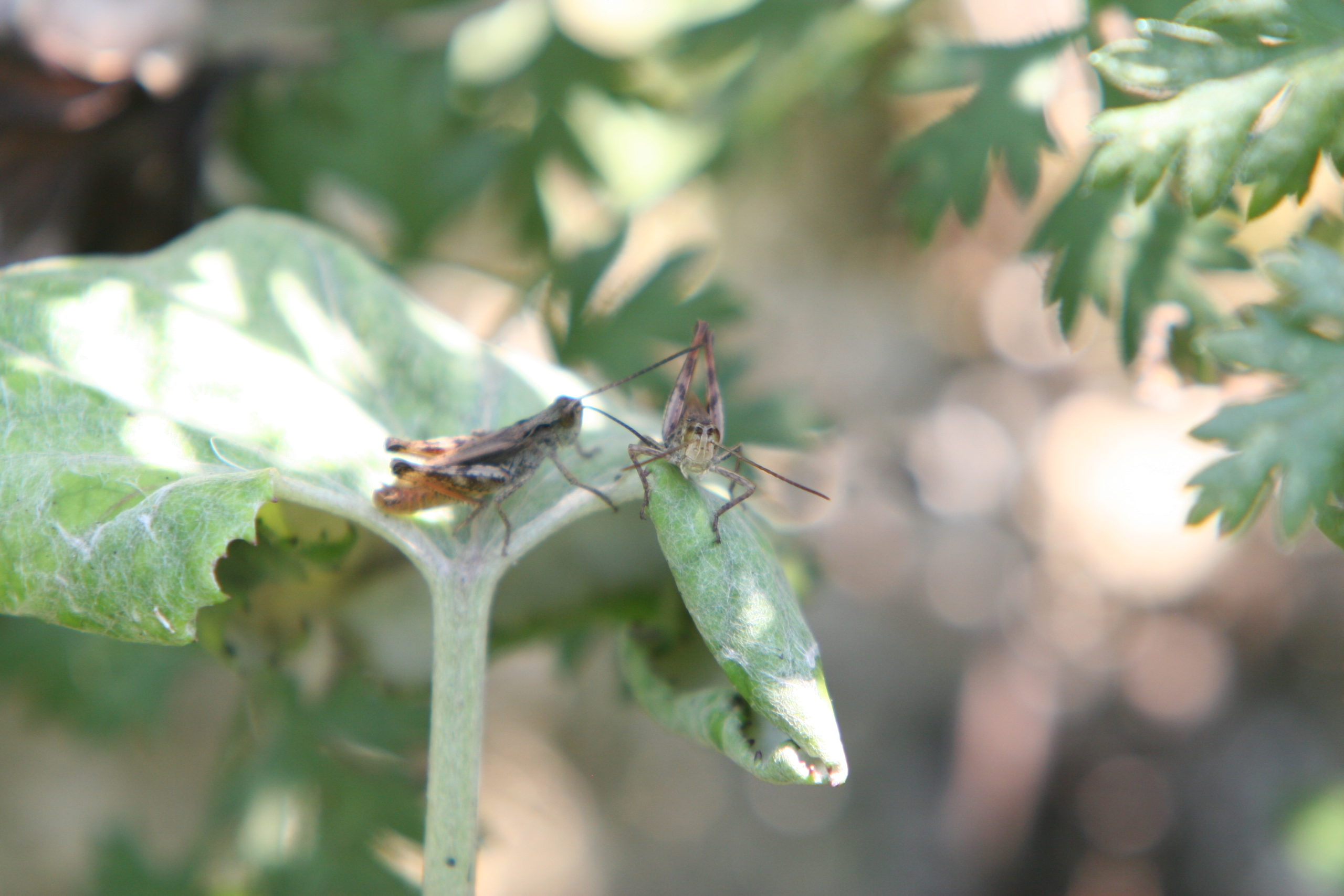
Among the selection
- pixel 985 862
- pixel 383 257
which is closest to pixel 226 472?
pixel 383 257

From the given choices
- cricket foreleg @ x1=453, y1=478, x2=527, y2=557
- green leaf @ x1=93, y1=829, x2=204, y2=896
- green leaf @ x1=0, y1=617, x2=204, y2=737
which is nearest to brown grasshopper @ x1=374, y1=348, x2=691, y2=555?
cricket foreleg @ x1=453, y1=478, x2=527, y2=557

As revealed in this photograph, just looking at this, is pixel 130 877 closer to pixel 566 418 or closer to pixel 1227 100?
pixel 566 418

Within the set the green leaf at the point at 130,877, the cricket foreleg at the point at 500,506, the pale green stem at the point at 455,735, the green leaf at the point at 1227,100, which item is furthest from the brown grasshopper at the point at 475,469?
the green leaf at the point at 130,877

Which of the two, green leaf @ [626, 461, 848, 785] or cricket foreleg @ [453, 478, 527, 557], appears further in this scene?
cricket foreleg @ [453, 478, 527, 557]

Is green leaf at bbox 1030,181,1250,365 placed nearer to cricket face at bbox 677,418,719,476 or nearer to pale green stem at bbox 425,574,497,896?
cricket face at bbox 677,418,719,476

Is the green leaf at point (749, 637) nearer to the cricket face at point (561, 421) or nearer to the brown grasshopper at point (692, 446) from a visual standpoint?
the brown grasshopper at point (692, 446)

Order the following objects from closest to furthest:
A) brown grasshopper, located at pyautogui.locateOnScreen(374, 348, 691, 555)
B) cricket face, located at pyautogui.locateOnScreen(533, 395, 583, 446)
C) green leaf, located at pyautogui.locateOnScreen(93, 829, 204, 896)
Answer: brown grasshopper, located at pyautogui.locateOnScreen(374, 348, 691, 555)
cricket face, located at pyautogui.locateOnScreen(533, 395, 583, 446)
green leaf, located at pyautogui.locateOnScreen(93, 829, 204, 896)
